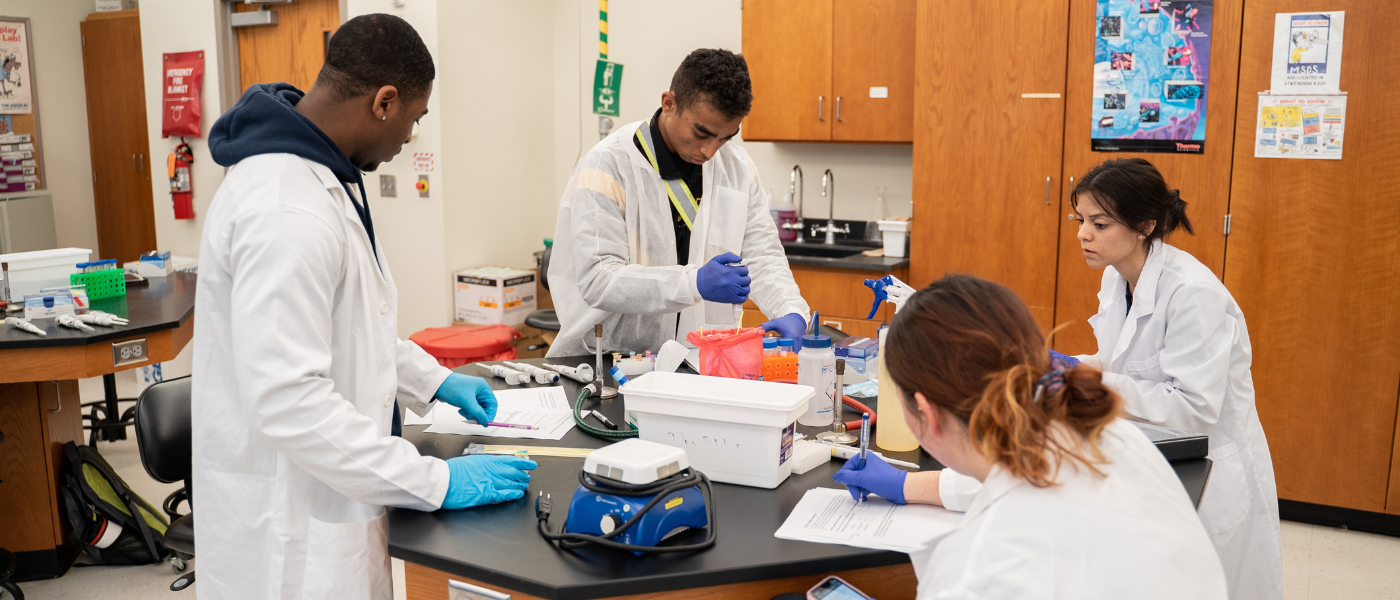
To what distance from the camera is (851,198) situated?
4.41 m

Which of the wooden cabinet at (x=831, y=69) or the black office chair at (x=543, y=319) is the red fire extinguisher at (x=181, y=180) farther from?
the wooden cabinet at (x=831, y=69)

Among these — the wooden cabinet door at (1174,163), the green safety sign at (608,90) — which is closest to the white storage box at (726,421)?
the wooden cabinet door at (1174,163)

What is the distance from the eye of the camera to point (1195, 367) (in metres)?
1.81

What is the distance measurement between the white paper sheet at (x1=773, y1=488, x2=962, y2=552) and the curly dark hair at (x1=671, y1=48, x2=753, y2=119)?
1071 mm

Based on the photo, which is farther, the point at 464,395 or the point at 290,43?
the point at 290,43

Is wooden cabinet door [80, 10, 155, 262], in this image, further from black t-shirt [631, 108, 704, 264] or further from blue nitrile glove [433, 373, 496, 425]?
blue nitrile glove [433, 373, 496, 425]

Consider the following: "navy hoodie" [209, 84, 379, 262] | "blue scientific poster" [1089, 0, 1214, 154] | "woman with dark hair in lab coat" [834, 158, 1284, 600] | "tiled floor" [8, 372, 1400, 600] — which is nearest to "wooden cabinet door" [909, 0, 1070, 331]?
"blue scientific poster" [1089, 0, 1214, 154]

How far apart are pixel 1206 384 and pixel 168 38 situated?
5519mm

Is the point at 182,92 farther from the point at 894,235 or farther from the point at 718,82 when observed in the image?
the point at 718,82

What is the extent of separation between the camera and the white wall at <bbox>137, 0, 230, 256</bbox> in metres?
5.11

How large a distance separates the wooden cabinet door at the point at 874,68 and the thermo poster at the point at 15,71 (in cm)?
522

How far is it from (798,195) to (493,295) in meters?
1.58

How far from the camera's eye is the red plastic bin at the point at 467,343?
405cm

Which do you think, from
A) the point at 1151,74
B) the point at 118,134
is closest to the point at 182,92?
the point at 118,134
